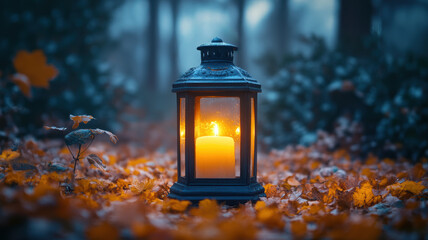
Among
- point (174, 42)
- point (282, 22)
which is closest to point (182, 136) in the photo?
point (282, 22)

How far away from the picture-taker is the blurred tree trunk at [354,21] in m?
5.68

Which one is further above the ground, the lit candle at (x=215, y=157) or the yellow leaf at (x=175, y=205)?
the lit candle at (x=215, y=157)

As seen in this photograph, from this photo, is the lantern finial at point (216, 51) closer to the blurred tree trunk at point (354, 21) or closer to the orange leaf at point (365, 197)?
the orange leaf at point (365, 197)

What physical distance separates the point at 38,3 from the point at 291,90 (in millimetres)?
4662

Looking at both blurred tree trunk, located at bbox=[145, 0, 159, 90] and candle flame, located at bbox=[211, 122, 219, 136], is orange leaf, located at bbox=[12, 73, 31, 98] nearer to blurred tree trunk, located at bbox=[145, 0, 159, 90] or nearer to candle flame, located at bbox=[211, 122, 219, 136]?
candle flame, located at bbox=[211, 122, 219, 136]

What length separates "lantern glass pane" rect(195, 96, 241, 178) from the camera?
2225mm

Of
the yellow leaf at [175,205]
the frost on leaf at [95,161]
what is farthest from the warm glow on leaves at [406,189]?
the frost on leaf at [95,161]

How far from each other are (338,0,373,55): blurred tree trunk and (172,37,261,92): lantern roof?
3.94m

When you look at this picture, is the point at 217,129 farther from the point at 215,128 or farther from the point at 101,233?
the point at 101,233

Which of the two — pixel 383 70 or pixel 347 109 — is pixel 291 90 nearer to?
pixel 347 109

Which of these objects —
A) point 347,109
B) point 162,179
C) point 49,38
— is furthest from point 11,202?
point 49,38

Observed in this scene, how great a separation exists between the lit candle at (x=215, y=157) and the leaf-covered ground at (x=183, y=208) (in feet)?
0.80

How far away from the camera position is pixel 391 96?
4449 mm

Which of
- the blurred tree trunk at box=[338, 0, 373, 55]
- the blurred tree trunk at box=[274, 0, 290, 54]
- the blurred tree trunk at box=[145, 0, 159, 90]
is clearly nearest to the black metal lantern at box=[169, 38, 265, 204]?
the blurred tree trunk at box=[338, 0, 373, 55]
